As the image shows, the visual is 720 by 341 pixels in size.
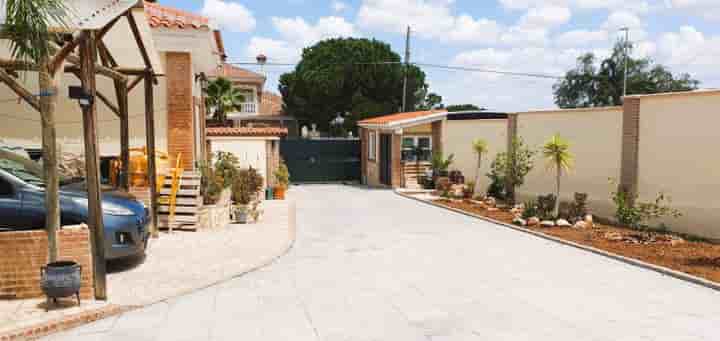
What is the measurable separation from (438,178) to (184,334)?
17155mm

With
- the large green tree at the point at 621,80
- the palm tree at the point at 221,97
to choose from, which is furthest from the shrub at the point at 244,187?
the large green tree at the point at 621,80

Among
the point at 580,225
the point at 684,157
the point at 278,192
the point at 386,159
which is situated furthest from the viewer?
the point at 386,159

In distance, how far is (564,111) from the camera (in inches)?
603

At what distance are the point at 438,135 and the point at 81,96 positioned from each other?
1799cm

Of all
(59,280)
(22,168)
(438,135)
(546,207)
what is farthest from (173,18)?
(438,135)

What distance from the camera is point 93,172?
646 cm

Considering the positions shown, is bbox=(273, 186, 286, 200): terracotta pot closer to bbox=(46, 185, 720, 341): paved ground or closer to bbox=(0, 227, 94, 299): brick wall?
bbox=(46, 185, 720, 341): paved ground

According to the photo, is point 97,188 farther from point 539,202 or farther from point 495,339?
point 539,202

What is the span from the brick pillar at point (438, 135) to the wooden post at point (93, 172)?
17.5m

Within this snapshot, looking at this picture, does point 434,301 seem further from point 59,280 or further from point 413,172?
point 413,172

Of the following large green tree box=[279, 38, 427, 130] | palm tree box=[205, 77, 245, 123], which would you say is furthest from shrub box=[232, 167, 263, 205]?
large green tree box=[279, 38, 427, 130]

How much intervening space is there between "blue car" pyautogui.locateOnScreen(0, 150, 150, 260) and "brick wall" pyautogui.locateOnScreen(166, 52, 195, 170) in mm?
4370

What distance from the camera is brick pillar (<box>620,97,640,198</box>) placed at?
1270 centimetres

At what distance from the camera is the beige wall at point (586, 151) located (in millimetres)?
13562
